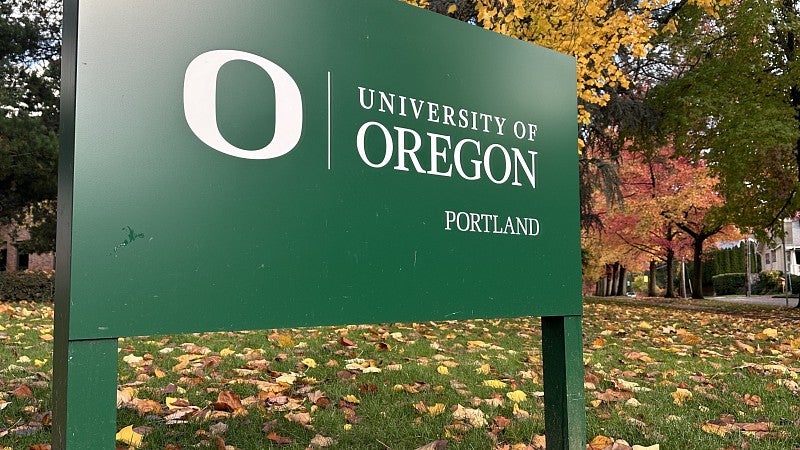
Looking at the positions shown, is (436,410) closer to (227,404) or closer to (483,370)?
(227,404)

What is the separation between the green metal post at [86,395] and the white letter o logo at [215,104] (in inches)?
24.3

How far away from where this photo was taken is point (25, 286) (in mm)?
14328

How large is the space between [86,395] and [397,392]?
2.61 meters

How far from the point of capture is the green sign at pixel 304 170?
1.62 metres

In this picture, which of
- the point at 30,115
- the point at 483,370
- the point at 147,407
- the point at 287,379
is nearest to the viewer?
the point at 147,407

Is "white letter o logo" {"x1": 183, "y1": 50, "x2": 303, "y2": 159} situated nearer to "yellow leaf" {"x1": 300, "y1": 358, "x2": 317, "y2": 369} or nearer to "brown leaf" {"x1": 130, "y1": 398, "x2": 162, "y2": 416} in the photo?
"brown leaf" {"x1": 130, "y1": 398, "x2": 162, "y2": 416}

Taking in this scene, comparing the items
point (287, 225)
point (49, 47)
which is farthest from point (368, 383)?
point (49, 47)

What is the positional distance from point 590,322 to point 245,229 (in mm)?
8655

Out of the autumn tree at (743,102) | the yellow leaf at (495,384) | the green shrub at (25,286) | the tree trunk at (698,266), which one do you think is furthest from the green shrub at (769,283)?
the yellow leaf at (495,384)

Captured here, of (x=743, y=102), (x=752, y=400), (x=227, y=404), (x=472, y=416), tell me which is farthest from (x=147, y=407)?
(x=743, y=102)

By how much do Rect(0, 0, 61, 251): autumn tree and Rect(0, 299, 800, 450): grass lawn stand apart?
803cm

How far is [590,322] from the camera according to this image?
968cm

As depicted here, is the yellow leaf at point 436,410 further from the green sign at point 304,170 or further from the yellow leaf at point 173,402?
the yellow leaf at point 173,402

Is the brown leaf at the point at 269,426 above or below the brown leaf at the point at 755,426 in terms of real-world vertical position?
above
